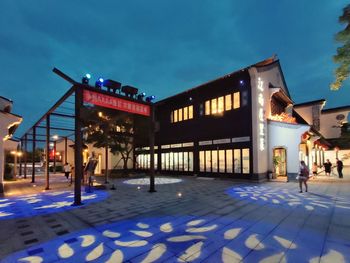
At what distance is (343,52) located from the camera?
931 centimetres

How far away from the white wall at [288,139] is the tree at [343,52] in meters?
6.86

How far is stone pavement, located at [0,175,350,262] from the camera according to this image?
4.04 metres

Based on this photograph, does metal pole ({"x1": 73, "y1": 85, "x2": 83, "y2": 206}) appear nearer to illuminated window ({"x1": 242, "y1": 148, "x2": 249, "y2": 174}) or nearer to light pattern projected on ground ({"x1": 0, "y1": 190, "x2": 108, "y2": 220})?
light pattern projected on ground ({"x1": 0, "y1": 190, "x2": 108, "y2": 220})

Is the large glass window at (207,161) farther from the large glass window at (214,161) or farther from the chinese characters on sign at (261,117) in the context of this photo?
the chinese characters on sign at (261,117)

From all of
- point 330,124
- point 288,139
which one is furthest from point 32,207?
point 330,124

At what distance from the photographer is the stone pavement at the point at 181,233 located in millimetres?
4035

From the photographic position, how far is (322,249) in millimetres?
4258

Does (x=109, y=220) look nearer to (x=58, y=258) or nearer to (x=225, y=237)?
(x=58, y=258)

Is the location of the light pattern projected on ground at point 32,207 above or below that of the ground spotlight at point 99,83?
below

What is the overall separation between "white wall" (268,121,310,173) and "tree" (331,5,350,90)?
6.86 metres

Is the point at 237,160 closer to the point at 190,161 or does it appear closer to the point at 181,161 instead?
the point at 190,161

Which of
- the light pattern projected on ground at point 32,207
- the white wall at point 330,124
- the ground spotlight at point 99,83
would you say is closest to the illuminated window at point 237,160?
the light pattern projected on ground at point 32,207

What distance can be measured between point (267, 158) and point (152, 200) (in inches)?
467

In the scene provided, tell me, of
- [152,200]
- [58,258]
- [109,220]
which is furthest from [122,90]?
[58,258]
